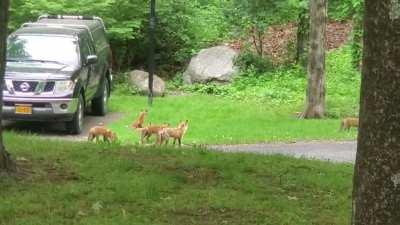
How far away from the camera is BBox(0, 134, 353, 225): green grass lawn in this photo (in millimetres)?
5621

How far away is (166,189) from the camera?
6.42 metres

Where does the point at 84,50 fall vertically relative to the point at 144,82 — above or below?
above

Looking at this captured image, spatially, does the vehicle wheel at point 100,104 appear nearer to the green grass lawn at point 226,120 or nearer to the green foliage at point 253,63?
the green grass lawn at point 226,120

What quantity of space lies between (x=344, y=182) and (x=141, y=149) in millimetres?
2567

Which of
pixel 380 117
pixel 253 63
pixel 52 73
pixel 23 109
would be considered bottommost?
pixel 253 63

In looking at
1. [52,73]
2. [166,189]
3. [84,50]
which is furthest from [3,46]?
[84,50]

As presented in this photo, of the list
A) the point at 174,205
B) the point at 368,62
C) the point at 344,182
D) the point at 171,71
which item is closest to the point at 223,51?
the point at 171,71

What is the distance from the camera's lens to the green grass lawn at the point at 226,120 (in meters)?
14.3

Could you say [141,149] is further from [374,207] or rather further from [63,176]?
[374,207]

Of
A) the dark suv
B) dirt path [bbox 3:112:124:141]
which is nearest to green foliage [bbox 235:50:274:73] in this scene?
the dark suv

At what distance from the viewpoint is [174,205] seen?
19.4 feet

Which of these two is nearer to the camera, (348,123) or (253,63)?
(348,123)

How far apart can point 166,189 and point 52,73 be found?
8353mm

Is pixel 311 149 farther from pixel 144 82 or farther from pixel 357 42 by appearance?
pixel 357 42
